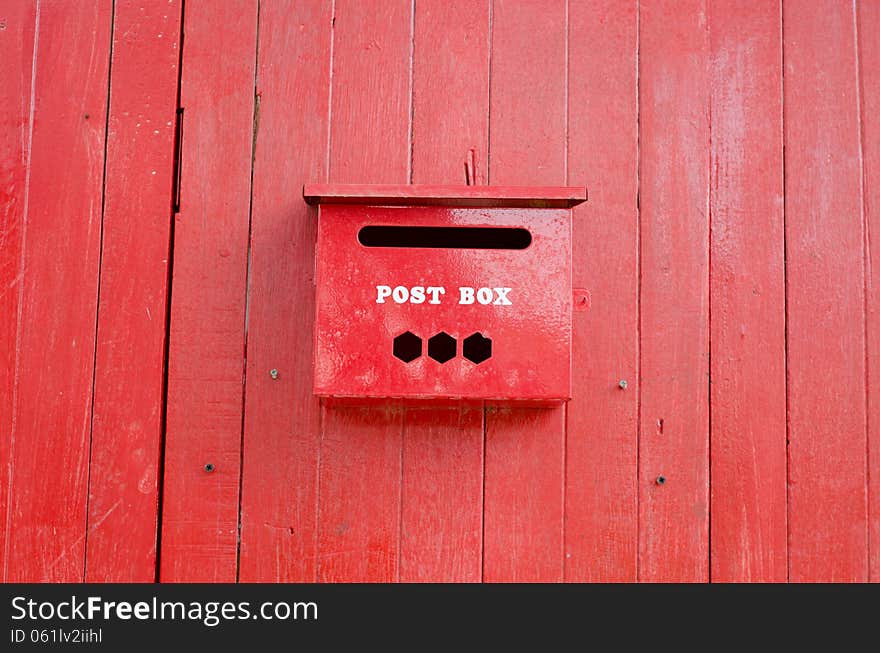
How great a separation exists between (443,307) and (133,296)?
2.00 feet

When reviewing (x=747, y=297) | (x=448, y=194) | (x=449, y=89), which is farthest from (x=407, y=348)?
(x=747, y=297)

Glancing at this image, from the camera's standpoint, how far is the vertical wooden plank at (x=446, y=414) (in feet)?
5.08

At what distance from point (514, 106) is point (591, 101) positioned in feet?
0.48

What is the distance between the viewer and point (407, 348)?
4.81 feet

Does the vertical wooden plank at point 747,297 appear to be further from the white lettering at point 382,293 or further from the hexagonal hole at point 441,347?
the white lettering at point 382,293

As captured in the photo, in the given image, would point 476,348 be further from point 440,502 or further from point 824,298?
point 824,298

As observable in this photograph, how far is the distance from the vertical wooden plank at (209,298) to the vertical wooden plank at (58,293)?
16cm

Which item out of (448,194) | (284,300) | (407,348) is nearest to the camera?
(448,194)

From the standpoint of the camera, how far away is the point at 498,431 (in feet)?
5.13

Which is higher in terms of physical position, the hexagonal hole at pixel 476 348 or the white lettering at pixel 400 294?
the white lettering at pixel 400 294

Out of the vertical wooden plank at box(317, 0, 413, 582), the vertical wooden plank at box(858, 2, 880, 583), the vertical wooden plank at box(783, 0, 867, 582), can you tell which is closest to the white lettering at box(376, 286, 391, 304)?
the vertical wooden plank at box(317, 0, 413, 582)

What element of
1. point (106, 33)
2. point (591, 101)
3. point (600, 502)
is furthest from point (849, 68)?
point (106, 33)

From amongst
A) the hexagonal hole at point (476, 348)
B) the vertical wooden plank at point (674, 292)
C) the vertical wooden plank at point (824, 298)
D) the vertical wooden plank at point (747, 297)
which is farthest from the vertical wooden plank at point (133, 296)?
the vertical wooden plank at point (824, 298)

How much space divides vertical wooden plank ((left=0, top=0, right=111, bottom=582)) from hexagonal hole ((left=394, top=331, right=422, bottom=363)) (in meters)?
0.58
